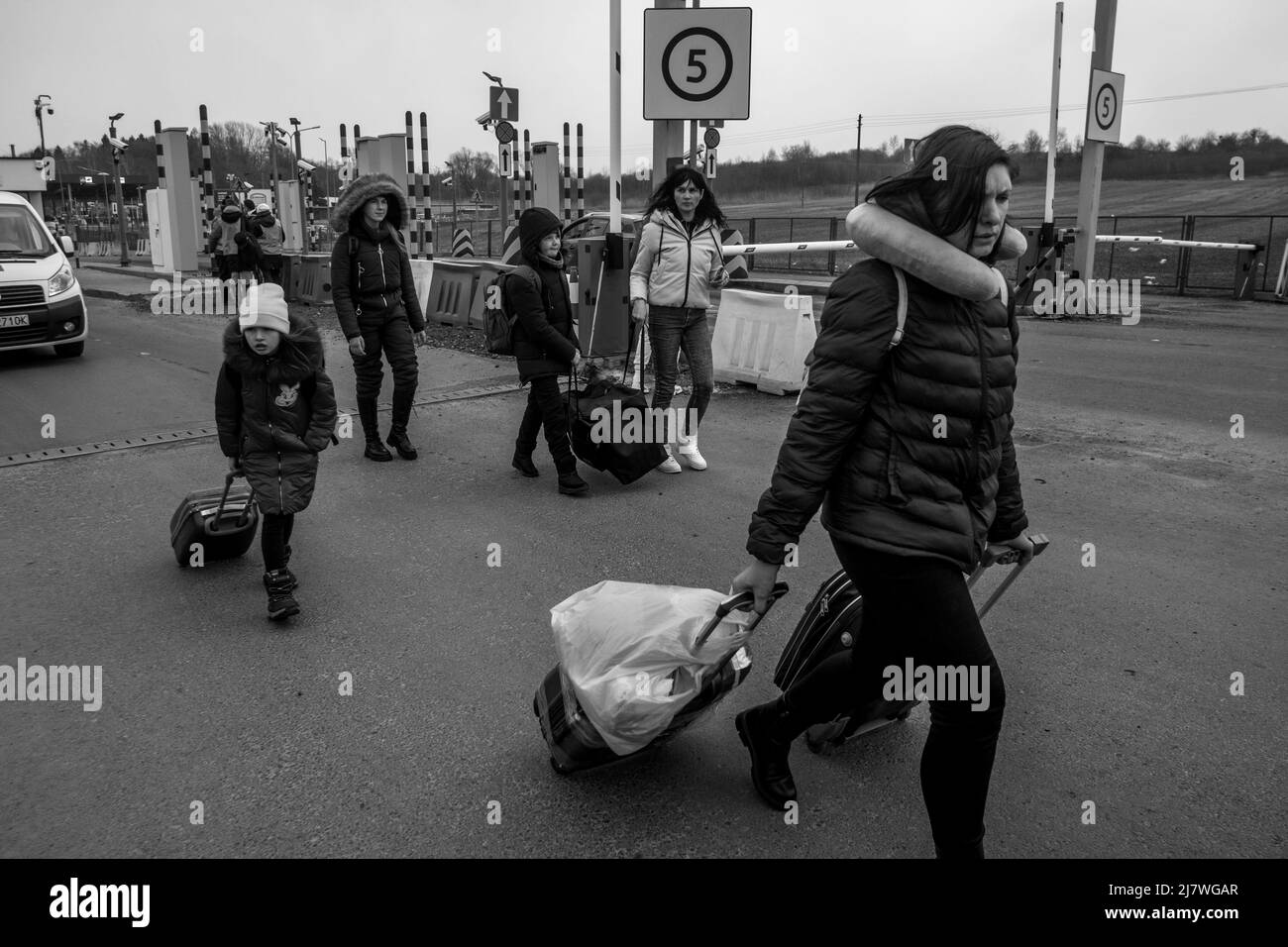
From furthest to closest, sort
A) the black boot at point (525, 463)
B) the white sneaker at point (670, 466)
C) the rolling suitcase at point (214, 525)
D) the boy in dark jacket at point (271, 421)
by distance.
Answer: the white sneaker at point (670, 466)
the black boot at point (525, 463)
the rolling suitcase at point (214, 525)
the boy in dark jacket at point (271, 421)

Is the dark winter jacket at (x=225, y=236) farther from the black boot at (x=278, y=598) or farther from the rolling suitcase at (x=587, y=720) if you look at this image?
the rolling suitcase at (x=587, y=720)

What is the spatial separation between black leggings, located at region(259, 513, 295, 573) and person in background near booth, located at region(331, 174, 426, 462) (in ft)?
8.56

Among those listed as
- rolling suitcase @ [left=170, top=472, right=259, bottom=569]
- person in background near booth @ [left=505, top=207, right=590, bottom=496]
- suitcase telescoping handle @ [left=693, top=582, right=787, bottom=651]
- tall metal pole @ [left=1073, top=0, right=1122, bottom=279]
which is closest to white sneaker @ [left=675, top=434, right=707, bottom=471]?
person in background near booth @ [left=505, top=207, right=590, bottom=496]

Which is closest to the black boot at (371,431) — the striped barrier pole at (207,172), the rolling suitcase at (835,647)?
the rolling suitcase at (835,647)

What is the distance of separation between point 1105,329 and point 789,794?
12.7 metres

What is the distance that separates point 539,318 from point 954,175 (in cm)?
412

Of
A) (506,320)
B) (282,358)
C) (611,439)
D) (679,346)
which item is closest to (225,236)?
(506,320)

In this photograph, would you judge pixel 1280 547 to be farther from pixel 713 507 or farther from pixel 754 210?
pixel 754 210

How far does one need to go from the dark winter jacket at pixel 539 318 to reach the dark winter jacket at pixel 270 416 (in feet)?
6.41

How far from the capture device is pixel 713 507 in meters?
6.17

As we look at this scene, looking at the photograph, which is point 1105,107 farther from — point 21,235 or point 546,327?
point 21,235

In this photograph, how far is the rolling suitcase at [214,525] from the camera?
497 centimetres

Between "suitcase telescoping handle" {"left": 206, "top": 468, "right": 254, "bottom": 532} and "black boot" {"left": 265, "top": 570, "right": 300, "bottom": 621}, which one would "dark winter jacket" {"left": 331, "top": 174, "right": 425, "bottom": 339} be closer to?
"suitcase telescoping handle" {"left": 206, "top": 468, "right": 254, "bottom": 532}

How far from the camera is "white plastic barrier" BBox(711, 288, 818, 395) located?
912cm
